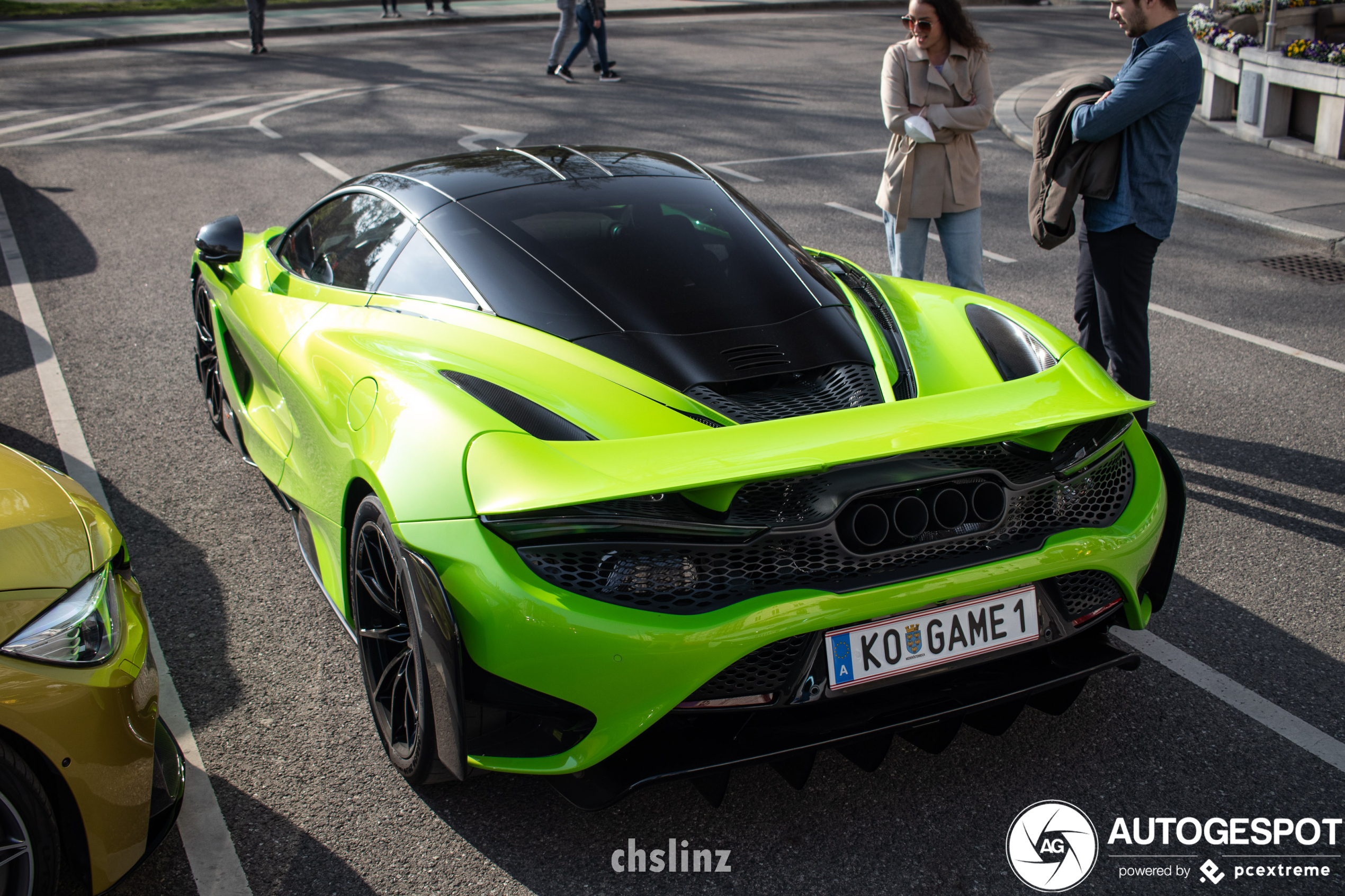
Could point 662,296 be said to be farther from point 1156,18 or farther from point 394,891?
point 1156,18

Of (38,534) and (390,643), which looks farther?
(390,643)

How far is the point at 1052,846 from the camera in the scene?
256 cm

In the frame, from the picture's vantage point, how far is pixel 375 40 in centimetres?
2214

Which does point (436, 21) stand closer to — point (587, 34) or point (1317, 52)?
point (587, 34)

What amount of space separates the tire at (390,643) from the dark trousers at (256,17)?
19.3 m

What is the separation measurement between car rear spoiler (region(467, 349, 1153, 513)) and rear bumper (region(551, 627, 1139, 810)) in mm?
531

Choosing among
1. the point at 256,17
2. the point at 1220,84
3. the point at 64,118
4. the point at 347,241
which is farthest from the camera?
the point at 256,17

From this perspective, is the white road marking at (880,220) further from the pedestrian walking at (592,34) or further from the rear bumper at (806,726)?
the pedestrian walking at (592,34)

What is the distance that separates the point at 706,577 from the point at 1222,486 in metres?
3.00

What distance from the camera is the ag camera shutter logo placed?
2.48 meters

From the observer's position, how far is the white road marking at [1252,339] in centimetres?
566

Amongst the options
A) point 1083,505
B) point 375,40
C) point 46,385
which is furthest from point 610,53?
point 1083,505

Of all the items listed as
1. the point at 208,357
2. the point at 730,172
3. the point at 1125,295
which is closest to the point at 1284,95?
the point at 730,172

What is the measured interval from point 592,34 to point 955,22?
12.7m
